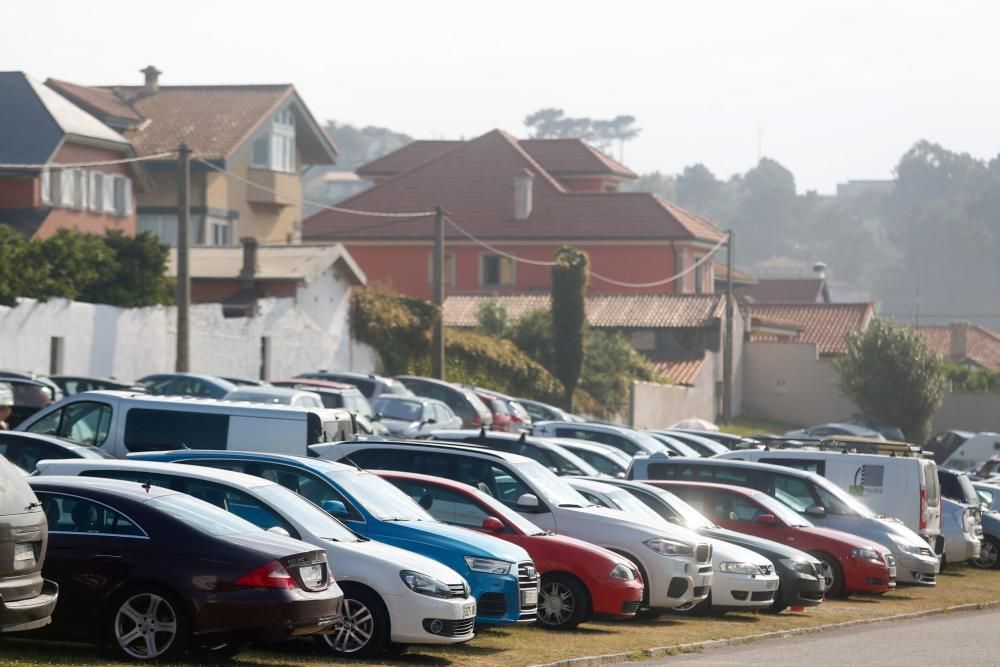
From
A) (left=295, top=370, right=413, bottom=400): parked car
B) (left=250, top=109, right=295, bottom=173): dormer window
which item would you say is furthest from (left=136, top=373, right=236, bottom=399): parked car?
(left=250, top=109, right=295, bottom=173): dormer window

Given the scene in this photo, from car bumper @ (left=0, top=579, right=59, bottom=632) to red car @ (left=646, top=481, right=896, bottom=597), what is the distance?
1202cm

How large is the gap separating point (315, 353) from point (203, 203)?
573 inches

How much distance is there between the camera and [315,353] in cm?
4391

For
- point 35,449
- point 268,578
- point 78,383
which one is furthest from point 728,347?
point 268,578

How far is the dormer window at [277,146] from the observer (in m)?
60.0

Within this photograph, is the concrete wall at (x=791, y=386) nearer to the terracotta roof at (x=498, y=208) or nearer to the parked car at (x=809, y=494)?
the terracotta roof at (x=498, y=208)

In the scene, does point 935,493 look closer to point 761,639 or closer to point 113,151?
point 761,639

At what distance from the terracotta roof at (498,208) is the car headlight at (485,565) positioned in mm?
55262

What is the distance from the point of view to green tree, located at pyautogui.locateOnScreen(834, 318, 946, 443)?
60.1 meters

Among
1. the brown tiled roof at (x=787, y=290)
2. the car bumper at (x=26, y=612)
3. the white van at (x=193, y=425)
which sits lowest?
the car bumper at (x=26, y=612)

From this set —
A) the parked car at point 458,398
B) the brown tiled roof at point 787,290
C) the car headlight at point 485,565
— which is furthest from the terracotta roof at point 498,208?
the car headlight at point 485,565

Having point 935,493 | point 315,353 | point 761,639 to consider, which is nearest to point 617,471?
point 935,493

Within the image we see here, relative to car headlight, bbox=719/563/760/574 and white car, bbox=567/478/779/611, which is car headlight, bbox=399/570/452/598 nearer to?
white car, bbox=567/478/779/611

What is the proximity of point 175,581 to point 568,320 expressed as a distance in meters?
39.5
